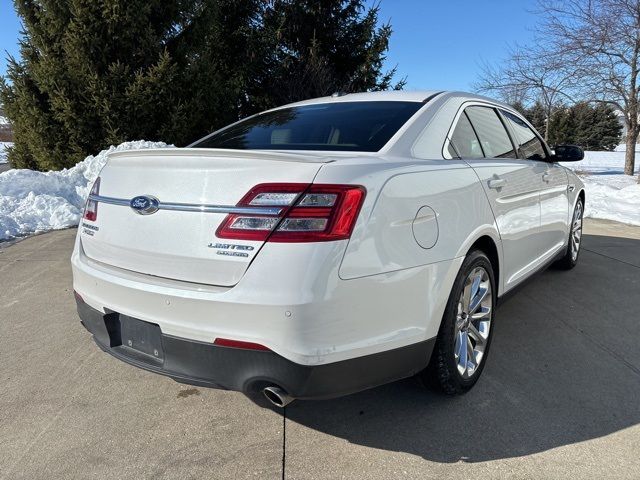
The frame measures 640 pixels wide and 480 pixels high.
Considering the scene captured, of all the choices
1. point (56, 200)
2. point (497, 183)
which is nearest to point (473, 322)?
point (497, 183)

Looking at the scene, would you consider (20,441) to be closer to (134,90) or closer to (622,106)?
(134,90)

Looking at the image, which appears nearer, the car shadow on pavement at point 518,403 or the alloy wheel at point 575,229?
the car shadow on pavement at point 518,403

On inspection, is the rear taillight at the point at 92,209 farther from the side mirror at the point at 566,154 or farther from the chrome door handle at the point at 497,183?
the side mirror at the point at 566,154

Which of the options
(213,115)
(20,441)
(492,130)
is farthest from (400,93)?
(213,115)

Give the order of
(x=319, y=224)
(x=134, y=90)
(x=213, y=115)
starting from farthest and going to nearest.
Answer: (x=213, y=115) → (x=134, y=90) → (x=319, y=224)

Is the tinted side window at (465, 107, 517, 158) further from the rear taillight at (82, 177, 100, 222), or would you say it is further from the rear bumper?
the rear taillight at (82, 177, 100, 222)

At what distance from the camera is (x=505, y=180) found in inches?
116

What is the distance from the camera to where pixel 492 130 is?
10.8 feet

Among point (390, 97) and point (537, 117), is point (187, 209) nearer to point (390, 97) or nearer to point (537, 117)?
point (390, 97)

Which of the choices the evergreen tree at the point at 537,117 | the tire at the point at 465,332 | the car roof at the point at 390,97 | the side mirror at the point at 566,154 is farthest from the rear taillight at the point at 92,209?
the evergreen tree at the point at 537,117

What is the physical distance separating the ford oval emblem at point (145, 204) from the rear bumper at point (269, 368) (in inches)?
19.0

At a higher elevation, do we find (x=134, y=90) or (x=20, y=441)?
(x=134, y=90)

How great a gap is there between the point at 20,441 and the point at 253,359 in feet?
4.34

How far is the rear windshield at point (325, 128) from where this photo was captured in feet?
8.17
